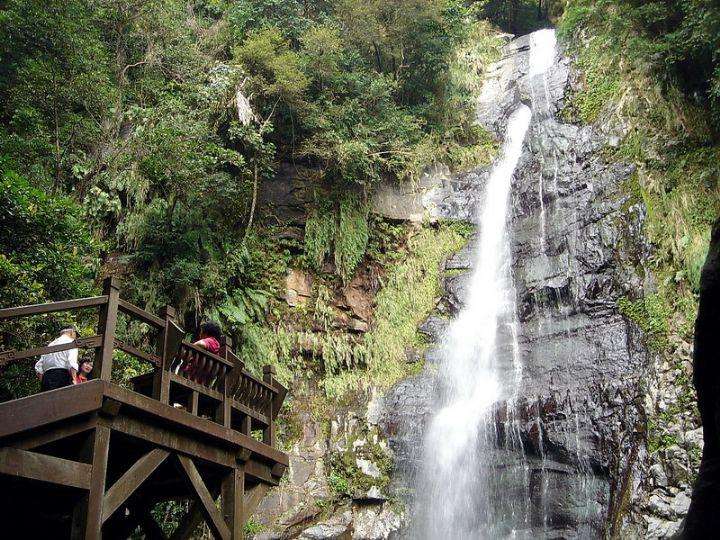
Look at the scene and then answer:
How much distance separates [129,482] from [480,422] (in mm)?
8623

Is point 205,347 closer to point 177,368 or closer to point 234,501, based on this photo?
point 177,368

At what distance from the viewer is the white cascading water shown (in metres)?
11.7

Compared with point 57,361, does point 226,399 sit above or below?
below

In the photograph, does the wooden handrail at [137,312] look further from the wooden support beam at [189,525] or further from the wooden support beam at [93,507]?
the wooden support beam at [189,525]

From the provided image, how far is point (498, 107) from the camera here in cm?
2208

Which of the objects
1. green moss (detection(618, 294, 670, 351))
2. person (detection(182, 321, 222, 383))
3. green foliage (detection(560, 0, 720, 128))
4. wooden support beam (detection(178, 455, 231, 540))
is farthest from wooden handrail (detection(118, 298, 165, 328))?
green foliage (detection(560, 0, 720, 128))

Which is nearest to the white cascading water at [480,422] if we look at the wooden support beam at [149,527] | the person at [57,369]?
the wooden support beam at [149,527]

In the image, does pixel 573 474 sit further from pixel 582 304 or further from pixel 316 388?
pixel 316 388

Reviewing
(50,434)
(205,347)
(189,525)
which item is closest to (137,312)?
(50,434)

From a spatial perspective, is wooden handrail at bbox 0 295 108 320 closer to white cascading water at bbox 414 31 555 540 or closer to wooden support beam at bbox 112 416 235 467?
wooden support beam at bbox 112 416 235 467

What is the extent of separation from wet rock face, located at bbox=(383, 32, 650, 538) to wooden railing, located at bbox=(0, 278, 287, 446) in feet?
18.6

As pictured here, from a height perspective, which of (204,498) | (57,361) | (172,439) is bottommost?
(204,498)

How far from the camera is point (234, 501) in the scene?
7199mm

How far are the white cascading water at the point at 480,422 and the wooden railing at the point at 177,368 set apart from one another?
5171mm
